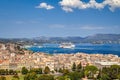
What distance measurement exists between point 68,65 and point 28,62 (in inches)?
246

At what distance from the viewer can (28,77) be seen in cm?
2819

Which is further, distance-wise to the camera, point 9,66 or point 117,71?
point 9,66

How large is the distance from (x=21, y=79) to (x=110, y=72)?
9205 millimetres

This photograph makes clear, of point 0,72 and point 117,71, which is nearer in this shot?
point 117,71

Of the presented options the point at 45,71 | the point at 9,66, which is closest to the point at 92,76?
the point at 45,71

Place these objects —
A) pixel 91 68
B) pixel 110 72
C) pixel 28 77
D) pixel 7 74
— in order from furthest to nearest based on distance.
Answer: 1. pixel 7 74
2. pixel 91 68
3. pixel 110 72
4. pixel 28 77

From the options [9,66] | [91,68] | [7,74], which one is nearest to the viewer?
[91,68]

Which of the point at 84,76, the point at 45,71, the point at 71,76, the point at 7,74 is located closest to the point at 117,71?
the point at 84,76

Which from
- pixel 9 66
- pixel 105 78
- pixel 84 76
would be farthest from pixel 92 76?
pixel 9 66

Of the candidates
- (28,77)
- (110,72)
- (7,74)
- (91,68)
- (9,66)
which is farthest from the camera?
(9,66)

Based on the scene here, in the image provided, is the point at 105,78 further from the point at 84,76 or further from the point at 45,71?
the point at 45,71

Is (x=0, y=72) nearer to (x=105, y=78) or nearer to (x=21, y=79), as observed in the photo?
(x=21, y=79)

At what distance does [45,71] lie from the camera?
36.1m

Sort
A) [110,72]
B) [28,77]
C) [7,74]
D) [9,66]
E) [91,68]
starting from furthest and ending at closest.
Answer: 1. [9,66]
2. [7,74]
3. [91,68]
4. [110,72]
5. [28,77]
